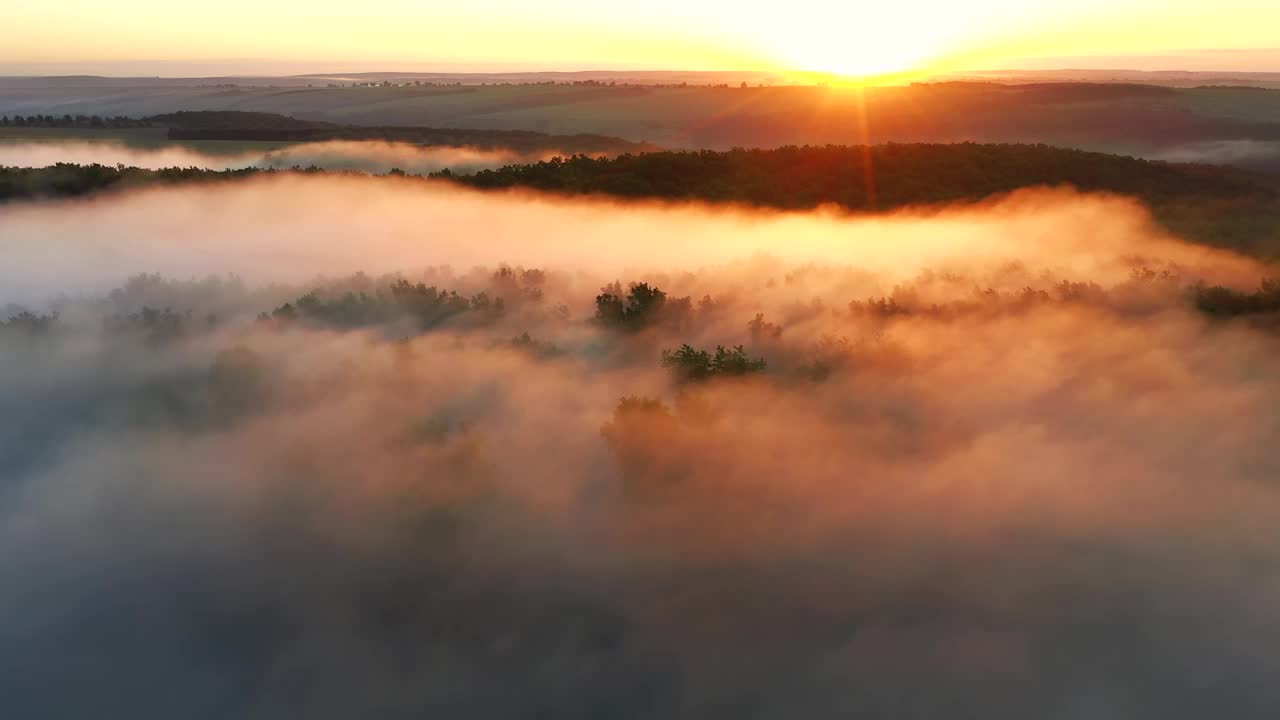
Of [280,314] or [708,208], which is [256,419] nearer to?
[280,314]

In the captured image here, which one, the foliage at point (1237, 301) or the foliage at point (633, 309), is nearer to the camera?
the foliage at point (1237, 301)

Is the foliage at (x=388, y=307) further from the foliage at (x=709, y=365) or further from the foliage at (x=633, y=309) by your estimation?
the foliage at (x=709, y=365)

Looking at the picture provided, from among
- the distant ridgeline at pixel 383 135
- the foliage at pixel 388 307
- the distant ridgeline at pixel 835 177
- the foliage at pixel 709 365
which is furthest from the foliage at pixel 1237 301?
the distant ridgeline at pixel 383 135

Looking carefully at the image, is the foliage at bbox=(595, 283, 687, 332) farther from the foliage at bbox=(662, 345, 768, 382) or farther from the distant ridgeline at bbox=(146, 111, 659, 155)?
the distant ridgeline at bbox=(146, 111, 659, 155)

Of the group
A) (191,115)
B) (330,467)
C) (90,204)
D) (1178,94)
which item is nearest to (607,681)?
(330,467)

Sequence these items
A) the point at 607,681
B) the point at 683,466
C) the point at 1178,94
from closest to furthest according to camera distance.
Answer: the point at 607,681
the point at 683,466
the point at 1178,94

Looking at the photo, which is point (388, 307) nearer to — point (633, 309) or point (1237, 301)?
point (633, 309)
